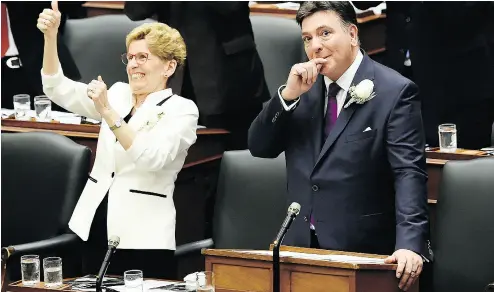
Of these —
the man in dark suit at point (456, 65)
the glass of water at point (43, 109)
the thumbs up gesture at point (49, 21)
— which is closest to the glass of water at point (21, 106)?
the glass of water at point (43, 109)

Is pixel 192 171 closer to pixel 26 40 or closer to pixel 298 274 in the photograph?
pixel 26 40

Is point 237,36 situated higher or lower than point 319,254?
higher

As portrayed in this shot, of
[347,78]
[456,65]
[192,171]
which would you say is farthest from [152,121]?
[456,65]

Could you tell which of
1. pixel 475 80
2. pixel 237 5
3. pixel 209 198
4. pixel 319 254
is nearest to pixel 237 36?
pixel 237 5

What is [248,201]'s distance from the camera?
3.78m

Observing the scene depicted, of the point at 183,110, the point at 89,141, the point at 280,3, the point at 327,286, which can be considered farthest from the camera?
the point at 280,3

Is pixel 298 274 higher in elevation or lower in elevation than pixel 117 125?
lower

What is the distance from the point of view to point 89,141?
4.11 metres

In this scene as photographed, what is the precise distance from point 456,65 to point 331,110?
1.09m

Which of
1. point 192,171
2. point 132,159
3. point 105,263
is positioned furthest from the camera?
point 192,171

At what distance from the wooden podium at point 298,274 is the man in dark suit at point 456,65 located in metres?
1.35

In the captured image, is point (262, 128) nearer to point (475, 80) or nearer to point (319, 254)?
point (319, 254)

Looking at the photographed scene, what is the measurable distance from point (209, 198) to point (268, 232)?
56 centimetres

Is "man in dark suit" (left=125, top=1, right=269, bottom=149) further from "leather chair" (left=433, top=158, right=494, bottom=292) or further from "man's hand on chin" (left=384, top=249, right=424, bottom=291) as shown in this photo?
"man's hand on chin" (left=384, top=249, right=424, bottom=291)
